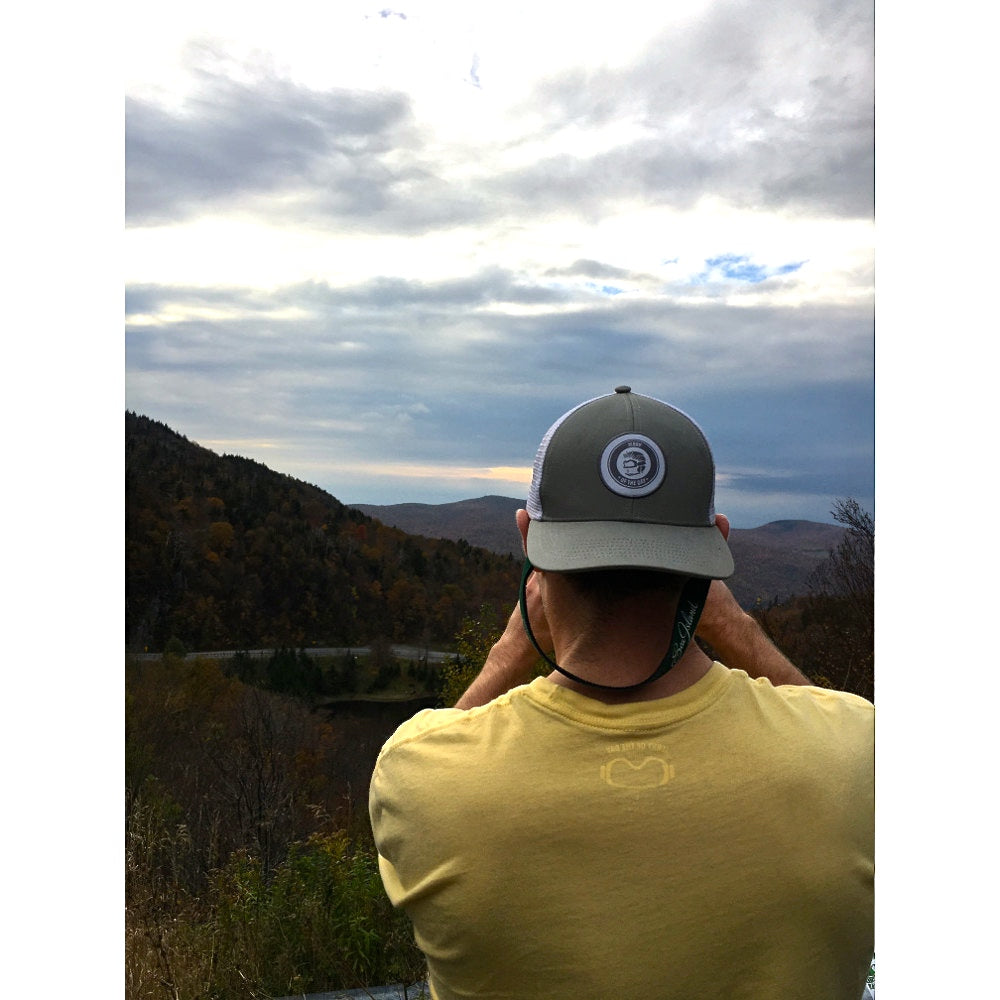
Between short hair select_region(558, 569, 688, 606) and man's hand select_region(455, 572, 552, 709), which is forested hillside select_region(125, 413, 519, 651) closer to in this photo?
man's hand select_region(455, 572, 552, 709)

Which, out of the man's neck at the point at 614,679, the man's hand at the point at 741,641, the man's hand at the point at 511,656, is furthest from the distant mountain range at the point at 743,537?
the man's neck at the point at 614,679

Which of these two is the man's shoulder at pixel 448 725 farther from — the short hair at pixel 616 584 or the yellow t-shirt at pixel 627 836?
the short hair at pixel 616 584

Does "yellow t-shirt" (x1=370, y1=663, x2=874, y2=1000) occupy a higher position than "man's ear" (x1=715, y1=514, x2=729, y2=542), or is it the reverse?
"man's ear" (x1=715, y1=514, x2=729, y2=542)

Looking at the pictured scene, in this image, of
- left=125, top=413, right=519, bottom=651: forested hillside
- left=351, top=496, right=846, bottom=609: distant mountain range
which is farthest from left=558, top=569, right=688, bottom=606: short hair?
left=125, top=413, right=519, bottom=651: forested hillside
